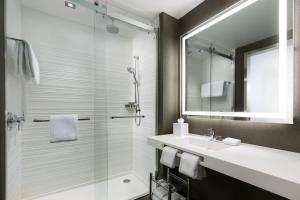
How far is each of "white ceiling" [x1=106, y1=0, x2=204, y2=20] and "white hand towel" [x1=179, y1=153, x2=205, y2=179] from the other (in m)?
1.77

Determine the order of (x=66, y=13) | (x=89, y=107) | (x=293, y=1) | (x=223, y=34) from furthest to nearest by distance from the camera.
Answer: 1. (x=89, y=107)
2. (x=66, y=13)
3. (x=223, y=34)
4. (x=293, y=1)

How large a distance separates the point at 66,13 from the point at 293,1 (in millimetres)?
2470

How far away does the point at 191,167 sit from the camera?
50.3 inches

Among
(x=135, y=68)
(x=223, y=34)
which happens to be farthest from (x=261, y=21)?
(x=135, y=68)

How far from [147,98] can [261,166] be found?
5.60 feet

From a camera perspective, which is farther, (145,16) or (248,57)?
(145,16)

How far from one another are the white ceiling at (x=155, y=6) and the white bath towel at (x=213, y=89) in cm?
103

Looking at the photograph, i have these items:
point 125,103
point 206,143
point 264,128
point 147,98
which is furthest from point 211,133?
point 125,103

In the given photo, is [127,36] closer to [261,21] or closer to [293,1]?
[261,21]

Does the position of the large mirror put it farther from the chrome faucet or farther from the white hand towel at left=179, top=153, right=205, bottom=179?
the white hand towel at left=179, top=153, right=205, bottom=179

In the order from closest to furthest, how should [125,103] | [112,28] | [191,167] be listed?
1. [191,167]
2. [112,28]
3. [125,103]

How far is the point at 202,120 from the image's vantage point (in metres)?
1.92

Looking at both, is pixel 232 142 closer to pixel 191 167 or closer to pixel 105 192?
pixel 191 167

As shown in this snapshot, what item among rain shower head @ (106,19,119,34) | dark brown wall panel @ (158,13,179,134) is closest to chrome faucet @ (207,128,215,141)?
dark brown wall panel @ (158,13,179,134)
